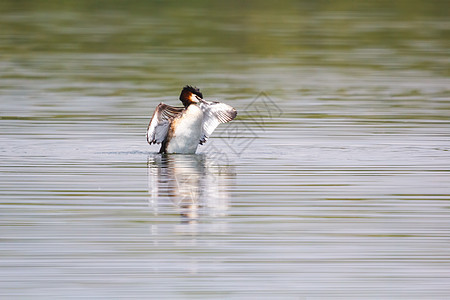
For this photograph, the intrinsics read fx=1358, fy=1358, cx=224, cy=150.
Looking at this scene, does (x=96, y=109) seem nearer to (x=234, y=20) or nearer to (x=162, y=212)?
(x=162, y=212)

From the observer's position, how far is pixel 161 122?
12984 millimetres

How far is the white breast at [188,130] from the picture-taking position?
12.9 m

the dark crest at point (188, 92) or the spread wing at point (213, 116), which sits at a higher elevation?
the dark crest at point (188, 92)

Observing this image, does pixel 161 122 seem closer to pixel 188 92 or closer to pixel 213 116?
pixel 188 92

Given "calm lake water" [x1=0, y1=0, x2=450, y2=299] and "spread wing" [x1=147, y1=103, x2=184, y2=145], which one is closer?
"calm lake water" [x1=0, y1=0, x2=450, y2=299]

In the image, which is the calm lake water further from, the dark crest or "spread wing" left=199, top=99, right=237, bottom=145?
the dark crest

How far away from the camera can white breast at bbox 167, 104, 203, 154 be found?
12883 mm

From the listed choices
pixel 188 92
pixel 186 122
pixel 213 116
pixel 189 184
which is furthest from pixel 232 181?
pixel 213 116

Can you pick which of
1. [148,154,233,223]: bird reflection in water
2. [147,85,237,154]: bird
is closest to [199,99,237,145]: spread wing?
[147,85,237,154]: bird

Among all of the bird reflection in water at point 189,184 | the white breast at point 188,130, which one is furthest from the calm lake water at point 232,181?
the white breast at point 188,130

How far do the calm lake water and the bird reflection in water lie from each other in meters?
0.02

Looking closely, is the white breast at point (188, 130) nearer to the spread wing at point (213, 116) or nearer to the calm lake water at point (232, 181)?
the spread wing at point (213, 116)

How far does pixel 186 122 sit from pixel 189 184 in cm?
204

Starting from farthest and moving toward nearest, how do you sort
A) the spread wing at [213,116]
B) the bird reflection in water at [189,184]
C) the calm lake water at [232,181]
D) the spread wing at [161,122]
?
the spread wing at [213,116] < the spread wing at [161,122] < the bird reflection in water at [189,184] < the calm lake water at [232,181]
